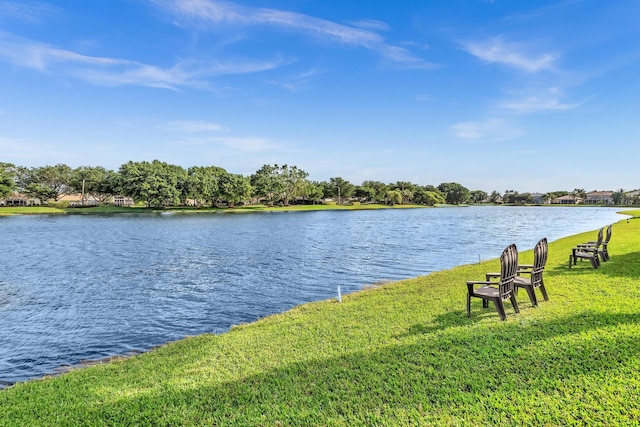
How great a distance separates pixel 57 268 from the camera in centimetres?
2067

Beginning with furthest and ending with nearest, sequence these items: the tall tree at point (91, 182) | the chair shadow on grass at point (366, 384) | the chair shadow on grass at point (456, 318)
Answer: the tall tree at point (91, 182) → the chair shadow on grass at point (456, 318) → the chair shadow on grass at point (366, 384)

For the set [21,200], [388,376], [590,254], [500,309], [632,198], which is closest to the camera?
[388,376]

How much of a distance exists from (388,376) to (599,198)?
235 m

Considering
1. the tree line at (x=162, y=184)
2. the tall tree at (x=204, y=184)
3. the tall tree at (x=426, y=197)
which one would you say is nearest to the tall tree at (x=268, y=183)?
the tree line at (x=162, y=184)

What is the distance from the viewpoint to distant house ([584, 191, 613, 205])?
595 ft

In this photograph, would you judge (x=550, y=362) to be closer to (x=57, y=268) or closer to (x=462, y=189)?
(x=57, y=268)

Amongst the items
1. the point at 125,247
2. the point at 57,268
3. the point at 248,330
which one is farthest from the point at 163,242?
the point at 248,330

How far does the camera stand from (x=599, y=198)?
620 ft

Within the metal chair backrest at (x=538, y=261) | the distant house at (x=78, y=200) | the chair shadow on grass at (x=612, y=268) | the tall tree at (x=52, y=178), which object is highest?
the tall tree at (x=52, y=178)

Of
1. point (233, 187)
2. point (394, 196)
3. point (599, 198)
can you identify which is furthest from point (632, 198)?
point (233, 187)

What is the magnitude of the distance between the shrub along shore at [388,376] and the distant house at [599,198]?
218002 mm

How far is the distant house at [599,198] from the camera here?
181 meters

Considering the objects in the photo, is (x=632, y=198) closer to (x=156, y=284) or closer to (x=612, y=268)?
(x=612, y=268)

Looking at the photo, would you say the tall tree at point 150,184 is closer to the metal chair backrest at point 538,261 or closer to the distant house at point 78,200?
the distant house at point 78,200
